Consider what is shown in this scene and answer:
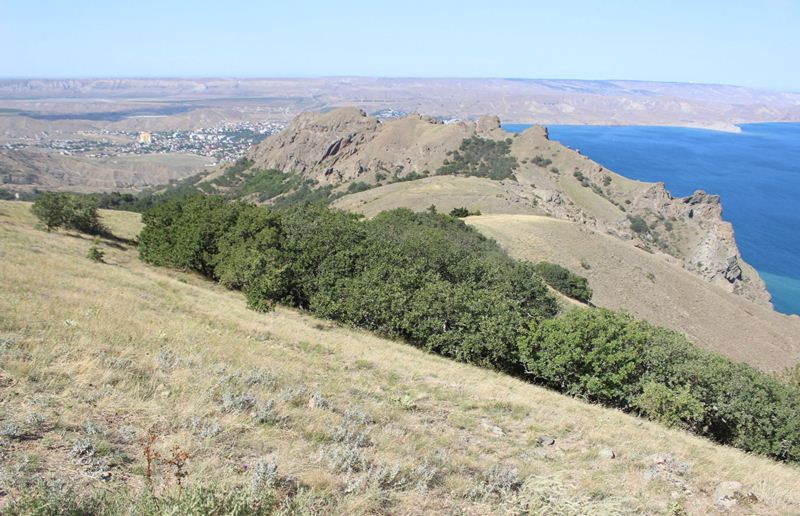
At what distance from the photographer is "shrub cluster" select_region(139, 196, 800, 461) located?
699 inches

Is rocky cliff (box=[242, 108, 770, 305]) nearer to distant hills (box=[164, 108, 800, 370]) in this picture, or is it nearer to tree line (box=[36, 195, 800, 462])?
distant hills (box=[164, 108, 800, 370])

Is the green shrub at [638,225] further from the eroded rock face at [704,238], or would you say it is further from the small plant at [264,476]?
the small plant at [264,476]

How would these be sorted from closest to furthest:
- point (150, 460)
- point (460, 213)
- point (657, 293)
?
1. point (150, 460)
2. point (657, 293)
3. point (460, 213)

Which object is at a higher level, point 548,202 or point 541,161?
point 541,161

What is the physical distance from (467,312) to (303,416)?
49.3 ft

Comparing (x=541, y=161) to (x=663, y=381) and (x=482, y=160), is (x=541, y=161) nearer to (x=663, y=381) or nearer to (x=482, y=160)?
(x=482, y=160)

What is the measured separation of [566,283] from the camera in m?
42.8

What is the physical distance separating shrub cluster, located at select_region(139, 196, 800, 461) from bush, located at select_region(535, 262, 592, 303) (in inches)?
492

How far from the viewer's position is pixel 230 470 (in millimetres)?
6301

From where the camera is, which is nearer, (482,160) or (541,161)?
(482,160)

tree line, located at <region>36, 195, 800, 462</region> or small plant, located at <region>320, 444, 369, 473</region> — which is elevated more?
small plant, located at <region>320, 444, 369, 473</region>

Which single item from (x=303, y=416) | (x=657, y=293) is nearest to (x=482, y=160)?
(x=657, y=293)

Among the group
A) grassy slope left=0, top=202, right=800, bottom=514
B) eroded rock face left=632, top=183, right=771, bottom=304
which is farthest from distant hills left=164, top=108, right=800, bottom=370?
grassy slope left=0, top=202, right=800, bottom=514

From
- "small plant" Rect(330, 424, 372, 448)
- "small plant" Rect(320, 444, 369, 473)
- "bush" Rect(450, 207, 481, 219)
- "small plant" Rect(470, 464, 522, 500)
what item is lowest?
"bush" Rect(450, 207, 481, 219)
